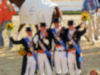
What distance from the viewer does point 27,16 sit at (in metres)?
9.12

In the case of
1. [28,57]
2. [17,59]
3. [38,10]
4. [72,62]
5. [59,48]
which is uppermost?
[38,10]

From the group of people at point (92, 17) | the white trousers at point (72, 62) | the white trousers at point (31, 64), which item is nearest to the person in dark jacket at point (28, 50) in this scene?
the white trousers at point (31, 64)

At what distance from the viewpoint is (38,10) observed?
28.9 ft

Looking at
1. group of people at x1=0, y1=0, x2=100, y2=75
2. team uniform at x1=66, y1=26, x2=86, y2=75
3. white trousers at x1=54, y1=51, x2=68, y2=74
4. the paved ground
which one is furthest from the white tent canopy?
white trousers at x1=54, y1=51, x2=68, y2=74

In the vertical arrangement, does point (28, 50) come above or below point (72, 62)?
above

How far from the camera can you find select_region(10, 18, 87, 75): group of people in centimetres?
675

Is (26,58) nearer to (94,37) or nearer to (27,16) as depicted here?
(27,16)

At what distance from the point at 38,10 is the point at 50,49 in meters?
2.22

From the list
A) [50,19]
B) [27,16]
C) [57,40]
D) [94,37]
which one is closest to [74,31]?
[57,40]

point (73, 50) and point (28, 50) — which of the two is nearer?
point (28, 50)

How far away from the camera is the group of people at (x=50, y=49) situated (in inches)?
266

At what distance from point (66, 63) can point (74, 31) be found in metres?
0.68

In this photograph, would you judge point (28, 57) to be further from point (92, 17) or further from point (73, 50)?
point (92, 17)

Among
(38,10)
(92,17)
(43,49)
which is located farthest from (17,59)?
(92,17)
